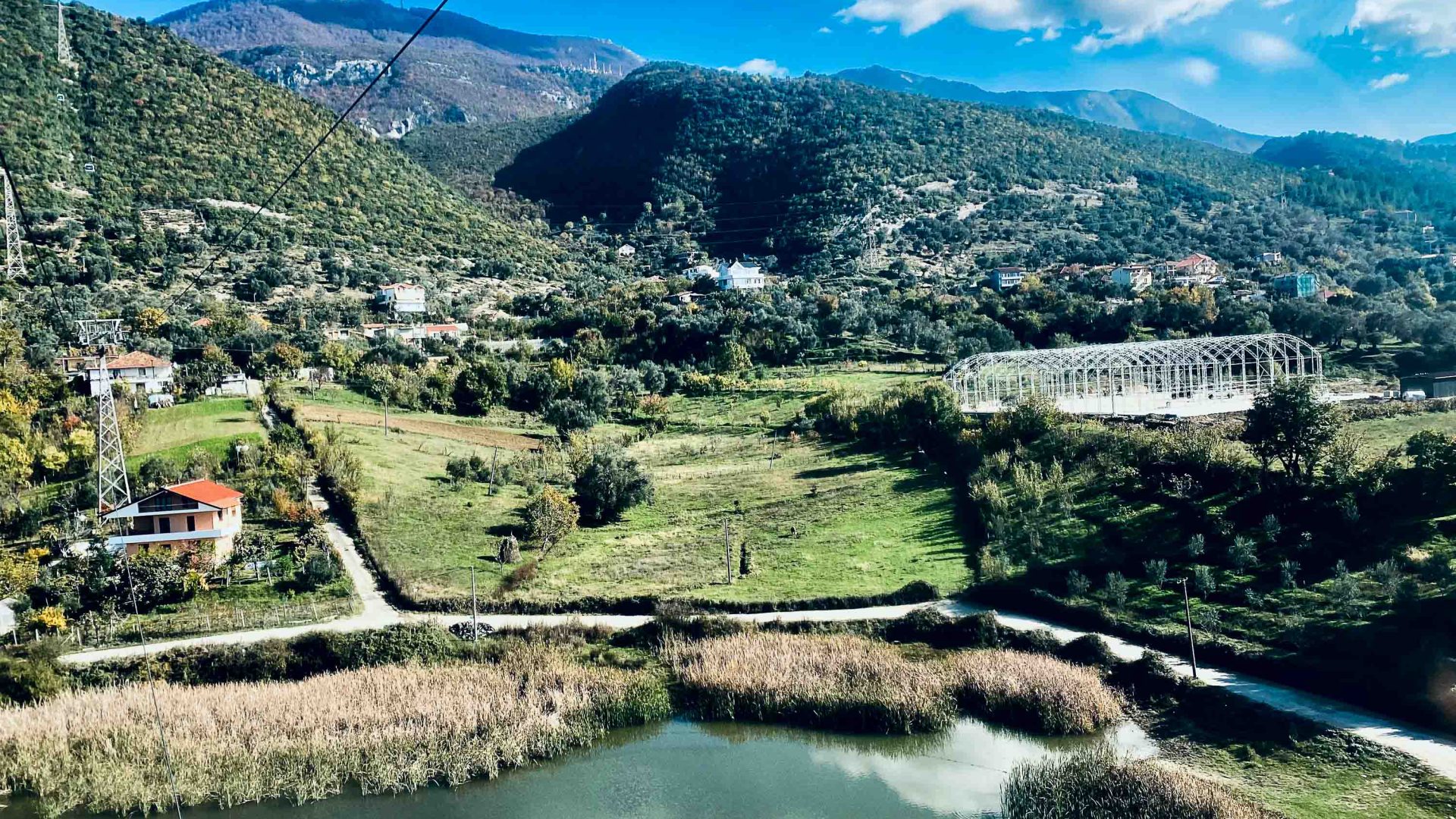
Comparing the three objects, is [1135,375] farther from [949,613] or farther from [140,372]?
[140,372]

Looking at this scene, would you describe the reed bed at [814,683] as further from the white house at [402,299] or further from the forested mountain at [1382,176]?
the forested mountain at [1382,176]

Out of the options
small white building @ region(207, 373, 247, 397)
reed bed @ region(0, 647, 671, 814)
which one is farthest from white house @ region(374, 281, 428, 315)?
reed bed @ region(0, 647, 671, 814)

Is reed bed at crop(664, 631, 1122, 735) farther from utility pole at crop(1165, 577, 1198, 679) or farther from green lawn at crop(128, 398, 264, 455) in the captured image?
green lawn at crop(128, 398, 264, 455)

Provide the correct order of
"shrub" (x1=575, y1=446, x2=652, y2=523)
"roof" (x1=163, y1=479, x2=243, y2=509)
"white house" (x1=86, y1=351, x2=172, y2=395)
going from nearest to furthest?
1. "roof" (x1=163, y1=479, x2=243, y2=509)
2. "shrub" (x1=575, y1=446, x2=652, y2=523)
3. "white house" (x1=86, y1=351, x2=172, y2=395)

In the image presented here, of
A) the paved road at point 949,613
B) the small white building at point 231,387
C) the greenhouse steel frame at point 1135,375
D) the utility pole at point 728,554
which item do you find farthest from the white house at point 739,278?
the paved road at point 949,613

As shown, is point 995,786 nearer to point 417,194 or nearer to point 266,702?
point 266,702
